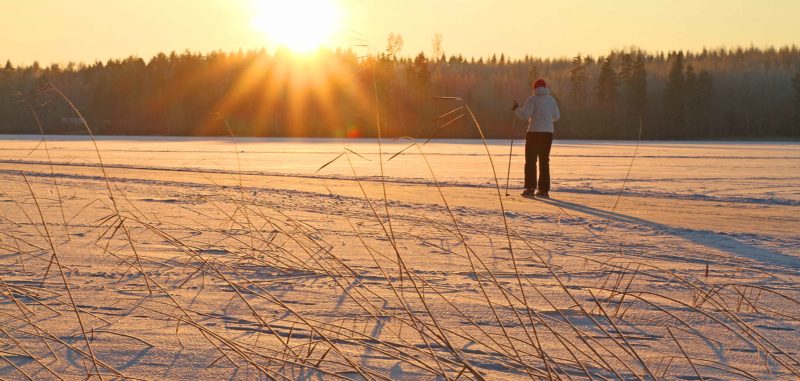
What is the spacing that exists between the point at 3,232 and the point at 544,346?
5337 mm

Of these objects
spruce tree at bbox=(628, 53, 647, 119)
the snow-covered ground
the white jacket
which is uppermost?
spruce tree at bbox=(628, 53, 647, 119)

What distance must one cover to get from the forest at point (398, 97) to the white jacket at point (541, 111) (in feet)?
194

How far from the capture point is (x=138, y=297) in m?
4.55

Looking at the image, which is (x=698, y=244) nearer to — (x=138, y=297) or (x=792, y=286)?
(x=792, y=286)

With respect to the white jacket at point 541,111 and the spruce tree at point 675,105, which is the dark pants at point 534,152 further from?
the spruce tree at point 675,105

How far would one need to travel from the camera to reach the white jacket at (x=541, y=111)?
11680 millimetres

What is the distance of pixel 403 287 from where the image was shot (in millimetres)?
4656

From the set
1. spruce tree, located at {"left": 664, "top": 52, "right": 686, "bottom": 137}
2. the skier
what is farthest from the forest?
the skier

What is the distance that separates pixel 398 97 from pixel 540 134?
256 feet

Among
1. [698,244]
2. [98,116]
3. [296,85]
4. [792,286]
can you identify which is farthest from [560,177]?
[98,116]

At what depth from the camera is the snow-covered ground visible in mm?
3268

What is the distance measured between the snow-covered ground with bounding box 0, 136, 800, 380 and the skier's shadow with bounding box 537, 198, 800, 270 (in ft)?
0.12

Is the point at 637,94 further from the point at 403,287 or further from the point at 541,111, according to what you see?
the point at 403,287

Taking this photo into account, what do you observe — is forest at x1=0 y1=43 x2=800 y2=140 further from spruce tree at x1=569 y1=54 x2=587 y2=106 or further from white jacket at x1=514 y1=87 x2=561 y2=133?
white jacket at x1=514 y1=87 x2=561 y2=133
